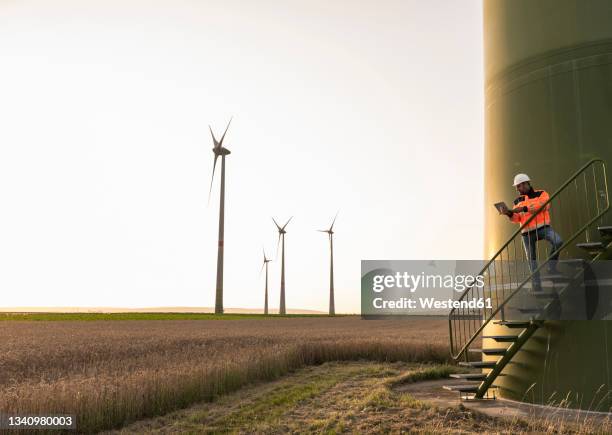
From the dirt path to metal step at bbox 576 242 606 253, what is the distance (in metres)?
3.42

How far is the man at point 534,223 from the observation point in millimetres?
11312

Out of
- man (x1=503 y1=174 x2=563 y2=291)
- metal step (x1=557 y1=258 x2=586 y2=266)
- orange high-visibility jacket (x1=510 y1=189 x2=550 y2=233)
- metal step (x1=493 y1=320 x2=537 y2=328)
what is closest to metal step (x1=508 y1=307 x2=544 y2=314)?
metal step (x1=493 y1=320 x2=537 y2=328)

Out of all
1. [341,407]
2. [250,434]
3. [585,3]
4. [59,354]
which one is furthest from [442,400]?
[59,354]

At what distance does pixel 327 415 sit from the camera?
11.5 meters

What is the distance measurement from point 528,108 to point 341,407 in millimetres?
8006

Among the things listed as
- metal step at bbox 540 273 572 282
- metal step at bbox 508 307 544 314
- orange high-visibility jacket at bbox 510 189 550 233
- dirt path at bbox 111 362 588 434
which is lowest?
dirt path at bbox 111 362 588 434

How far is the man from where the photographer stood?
1131cm

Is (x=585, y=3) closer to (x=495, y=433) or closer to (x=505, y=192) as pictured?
(x=505, y=192)

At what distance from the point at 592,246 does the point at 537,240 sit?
106cm

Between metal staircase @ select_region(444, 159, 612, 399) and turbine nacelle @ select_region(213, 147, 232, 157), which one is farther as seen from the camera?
turbine nacelle @ select_region(213, 147, 232, 157)

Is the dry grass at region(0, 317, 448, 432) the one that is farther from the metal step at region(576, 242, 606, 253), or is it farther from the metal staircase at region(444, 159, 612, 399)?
the metal step at region(576, 242, 606, 253)

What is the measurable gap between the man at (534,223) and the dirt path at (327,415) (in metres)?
3.06

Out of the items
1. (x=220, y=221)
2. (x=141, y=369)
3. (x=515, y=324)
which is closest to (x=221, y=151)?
(x=220, y=221)

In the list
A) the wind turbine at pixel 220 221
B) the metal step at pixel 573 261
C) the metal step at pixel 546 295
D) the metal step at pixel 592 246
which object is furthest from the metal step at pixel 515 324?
the wind turbine at pixel 220 221
